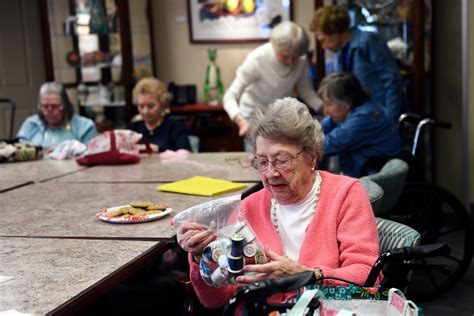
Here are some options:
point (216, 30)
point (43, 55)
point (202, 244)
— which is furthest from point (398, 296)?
point (43, 55)

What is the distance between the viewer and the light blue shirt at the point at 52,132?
393 cm

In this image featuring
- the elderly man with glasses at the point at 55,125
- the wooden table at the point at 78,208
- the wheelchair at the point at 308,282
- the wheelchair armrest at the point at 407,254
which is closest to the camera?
the wheelchair at the point at 308,282

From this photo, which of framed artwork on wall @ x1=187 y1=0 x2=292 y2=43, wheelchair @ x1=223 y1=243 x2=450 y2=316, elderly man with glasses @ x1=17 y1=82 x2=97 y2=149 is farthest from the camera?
framed artwork on wall @ x1=187 y1=0 x2=292 y2=43

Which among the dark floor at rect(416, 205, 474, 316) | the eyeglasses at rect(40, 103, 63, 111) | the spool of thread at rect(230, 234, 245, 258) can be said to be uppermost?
the eyeglasses at rect(40, 103, 63, 111)

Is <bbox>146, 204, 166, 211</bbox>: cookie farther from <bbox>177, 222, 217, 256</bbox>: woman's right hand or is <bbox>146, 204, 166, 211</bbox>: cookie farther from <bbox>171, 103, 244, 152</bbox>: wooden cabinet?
<bbox>171, 103, 244, 152</bbox>: wooden cabinet

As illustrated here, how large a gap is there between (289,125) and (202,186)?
3.13ft

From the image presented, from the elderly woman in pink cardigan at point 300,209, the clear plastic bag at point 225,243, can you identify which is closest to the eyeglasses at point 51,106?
the elderly woman in pink cardigan at point 300,209

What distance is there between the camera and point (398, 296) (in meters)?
1.35

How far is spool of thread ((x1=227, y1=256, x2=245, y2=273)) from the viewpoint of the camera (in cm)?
135

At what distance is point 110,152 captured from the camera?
3.30 meters

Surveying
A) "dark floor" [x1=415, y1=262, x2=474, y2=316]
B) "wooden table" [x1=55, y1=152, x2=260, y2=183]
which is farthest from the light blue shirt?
"dark floor" [x1=415, y1=262, x2=474, y2=316]

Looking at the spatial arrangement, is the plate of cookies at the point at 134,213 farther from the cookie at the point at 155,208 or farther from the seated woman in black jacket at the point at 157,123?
the seated woman in black jacket at the point at 157,123

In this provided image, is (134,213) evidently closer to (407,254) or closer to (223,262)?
(223,262)

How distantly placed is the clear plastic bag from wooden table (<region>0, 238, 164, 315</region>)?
0.70 ft
